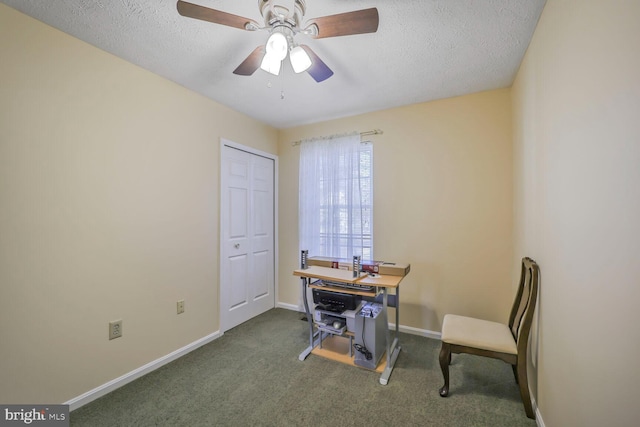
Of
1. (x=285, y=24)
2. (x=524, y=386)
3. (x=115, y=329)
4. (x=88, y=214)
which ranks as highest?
(x=285, y=24)

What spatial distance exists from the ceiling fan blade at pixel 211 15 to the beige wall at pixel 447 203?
75.4 inches

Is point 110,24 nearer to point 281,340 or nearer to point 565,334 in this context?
point 281,340

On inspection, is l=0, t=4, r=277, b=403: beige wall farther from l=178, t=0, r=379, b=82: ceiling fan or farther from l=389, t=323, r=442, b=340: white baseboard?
l=389, t=323, r=442, b=340: white baseboard

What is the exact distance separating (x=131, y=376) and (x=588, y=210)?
300 centimetres

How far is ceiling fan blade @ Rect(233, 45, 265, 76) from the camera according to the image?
153 cm

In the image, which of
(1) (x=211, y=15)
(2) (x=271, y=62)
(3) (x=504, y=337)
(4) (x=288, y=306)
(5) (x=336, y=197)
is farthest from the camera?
(4) (x=288, y=306)

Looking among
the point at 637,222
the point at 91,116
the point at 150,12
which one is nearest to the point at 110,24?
the point at 150,12

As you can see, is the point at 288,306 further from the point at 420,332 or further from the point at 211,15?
the point at 211,15

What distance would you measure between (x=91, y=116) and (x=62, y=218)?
0.74m

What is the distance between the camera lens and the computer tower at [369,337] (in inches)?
82.8

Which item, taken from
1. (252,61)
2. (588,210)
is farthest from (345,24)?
(588,210)

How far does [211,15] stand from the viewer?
1.24 metres

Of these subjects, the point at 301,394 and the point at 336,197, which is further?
the point at 336,197

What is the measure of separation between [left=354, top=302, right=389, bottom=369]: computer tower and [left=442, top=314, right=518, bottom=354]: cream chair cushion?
526 mm
